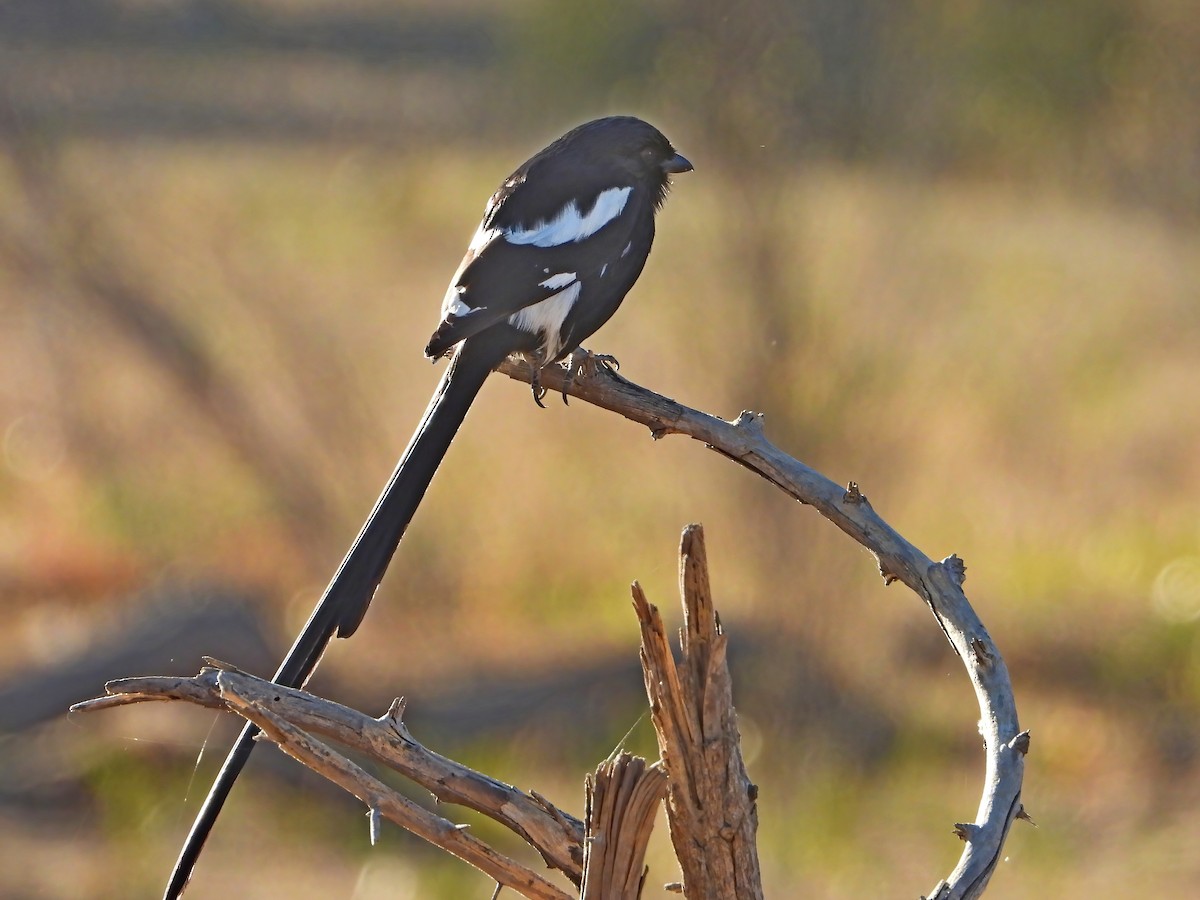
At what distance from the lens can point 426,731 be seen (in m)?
5.23

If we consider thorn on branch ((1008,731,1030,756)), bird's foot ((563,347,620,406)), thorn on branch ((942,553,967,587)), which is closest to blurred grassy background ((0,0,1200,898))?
bird's foot ((563,347,620,406))

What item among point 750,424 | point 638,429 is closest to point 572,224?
point 750,424

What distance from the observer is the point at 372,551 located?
1.77 metres

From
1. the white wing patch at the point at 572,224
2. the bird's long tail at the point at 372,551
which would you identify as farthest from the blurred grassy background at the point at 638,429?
the bird's long tail at the point at 372,551

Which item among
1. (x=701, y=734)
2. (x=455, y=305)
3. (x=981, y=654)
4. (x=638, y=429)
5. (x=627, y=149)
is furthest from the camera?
(x=638, y=429)

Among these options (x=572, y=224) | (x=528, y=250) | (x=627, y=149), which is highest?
(x=627, y=149)

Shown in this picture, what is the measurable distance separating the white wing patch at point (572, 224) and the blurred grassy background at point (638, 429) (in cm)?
175

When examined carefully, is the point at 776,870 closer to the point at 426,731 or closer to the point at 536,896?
the point at 426,731

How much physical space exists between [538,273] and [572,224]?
172mm

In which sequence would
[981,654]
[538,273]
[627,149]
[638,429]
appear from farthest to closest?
[638,429] < [627,149] < [538,273] < [981,654]

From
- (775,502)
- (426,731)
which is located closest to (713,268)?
(775,502)

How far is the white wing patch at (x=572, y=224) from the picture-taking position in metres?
2.43

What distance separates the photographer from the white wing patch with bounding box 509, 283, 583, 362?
2314 millimetres

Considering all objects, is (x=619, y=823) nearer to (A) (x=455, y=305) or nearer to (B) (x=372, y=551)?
(B) (x=372, y=551)
